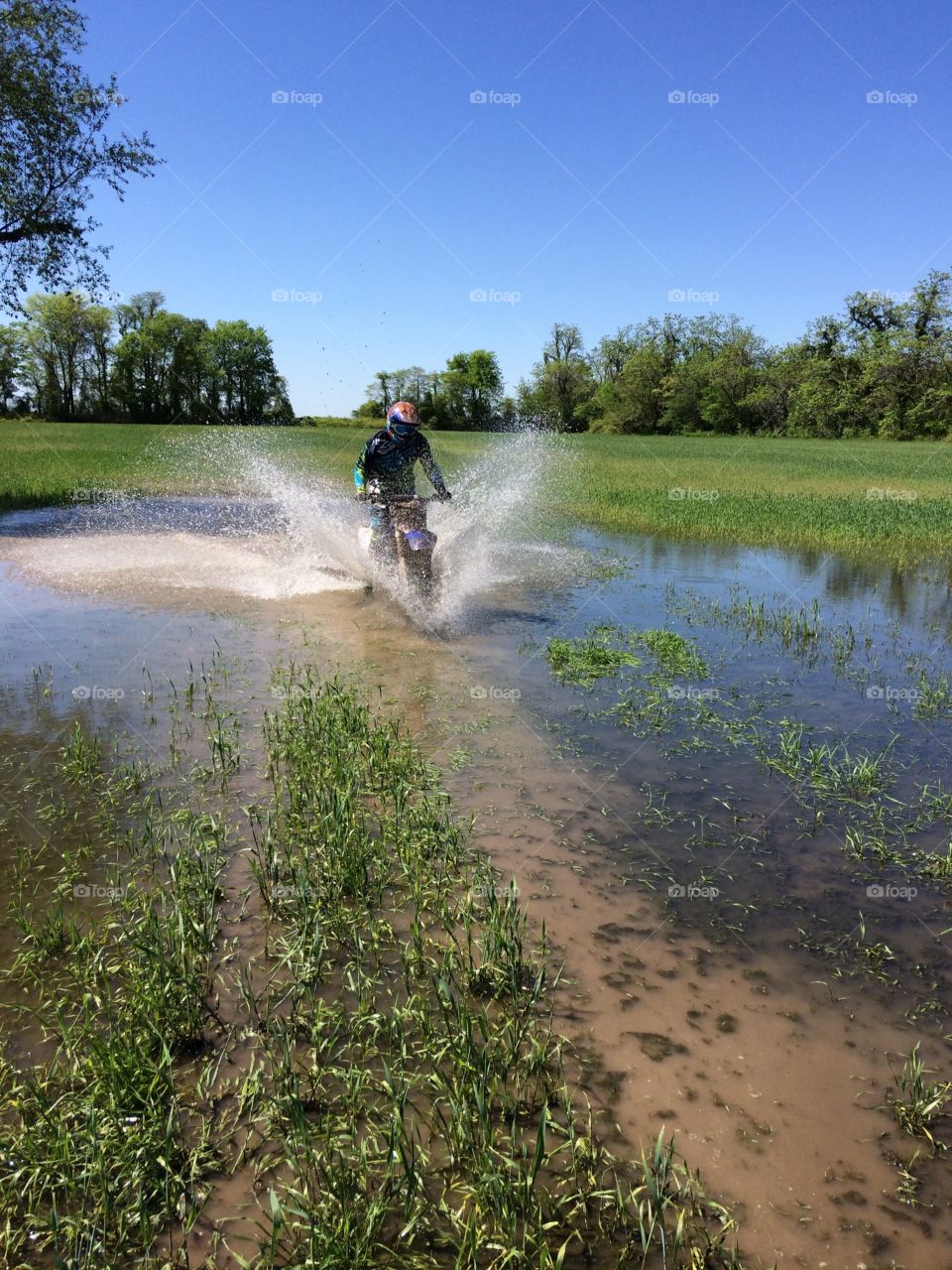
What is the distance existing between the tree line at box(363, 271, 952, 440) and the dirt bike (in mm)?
46451

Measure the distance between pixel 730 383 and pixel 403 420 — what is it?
95533 millimetres

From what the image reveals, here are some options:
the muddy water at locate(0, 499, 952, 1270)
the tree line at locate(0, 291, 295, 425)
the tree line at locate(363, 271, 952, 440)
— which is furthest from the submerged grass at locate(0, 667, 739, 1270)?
the tree line at locate(0, 291, 295, 425)

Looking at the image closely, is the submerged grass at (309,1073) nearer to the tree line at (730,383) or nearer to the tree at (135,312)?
the tree line at (730,383)

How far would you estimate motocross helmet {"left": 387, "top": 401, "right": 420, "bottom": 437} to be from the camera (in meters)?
11.1

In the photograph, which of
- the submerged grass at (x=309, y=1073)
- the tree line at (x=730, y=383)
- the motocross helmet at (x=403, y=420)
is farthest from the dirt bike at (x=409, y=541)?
the tree line at (x=730, y=383)

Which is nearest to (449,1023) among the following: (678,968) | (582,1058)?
(582,1058)

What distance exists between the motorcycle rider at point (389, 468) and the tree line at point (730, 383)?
151ft

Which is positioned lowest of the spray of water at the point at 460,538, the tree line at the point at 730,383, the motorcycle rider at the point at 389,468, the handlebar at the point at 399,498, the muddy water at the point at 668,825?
the muddy water at the point at 668,825

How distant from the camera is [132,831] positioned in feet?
16.7

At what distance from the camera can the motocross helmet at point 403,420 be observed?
11.1 metres

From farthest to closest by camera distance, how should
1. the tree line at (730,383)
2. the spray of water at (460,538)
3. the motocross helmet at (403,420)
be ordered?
the tree line at (730,383) < the spray of water at (460,538) < the motocross helmet at (403,420)

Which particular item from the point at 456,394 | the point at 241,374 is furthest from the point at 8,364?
the point at 456,394

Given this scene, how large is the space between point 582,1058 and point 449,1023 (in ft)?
1.95

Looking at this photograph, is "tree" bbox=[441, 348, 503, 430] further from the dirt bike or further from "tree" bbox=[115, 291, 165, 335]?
the dirt bike
